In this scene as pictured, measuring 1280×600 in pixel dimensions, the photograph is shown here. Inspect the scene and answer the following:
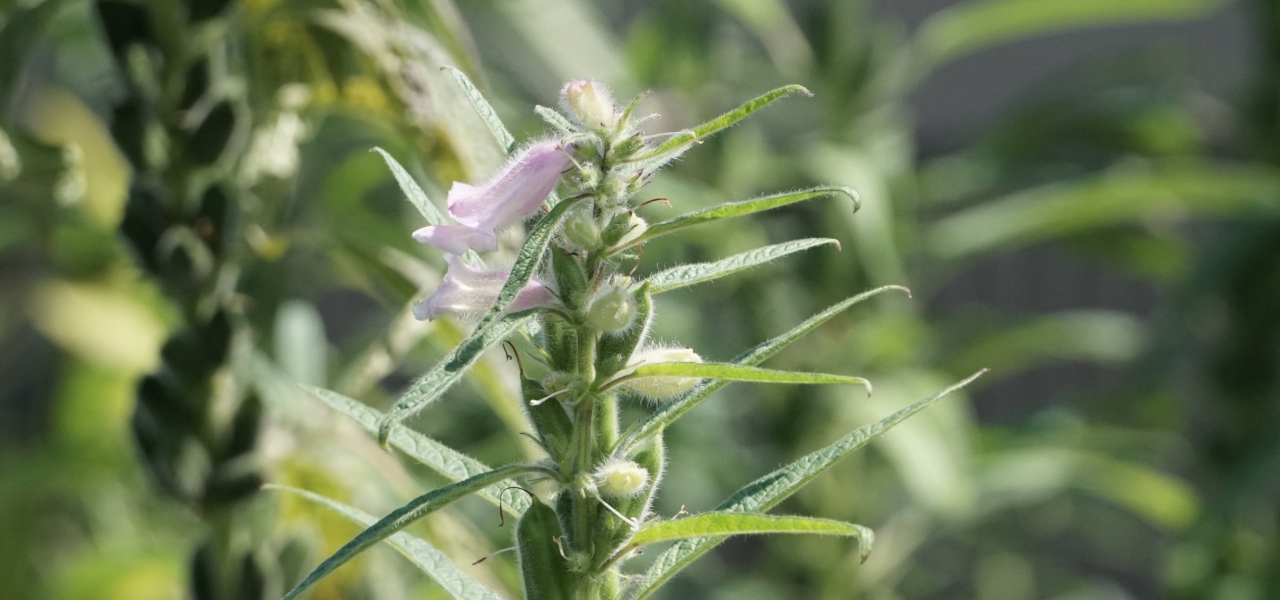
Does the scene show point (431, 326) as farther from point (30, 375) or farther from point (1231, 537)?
point (30, 375)

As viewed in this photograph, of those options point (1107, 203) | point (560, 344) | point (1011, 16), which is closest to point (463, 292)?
point (560, 344)

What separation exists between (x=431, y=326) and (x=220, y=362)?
0.14 m

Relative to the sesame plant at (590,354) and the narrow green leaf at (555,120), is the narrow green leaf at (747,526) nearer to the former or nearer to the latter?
the sesame plant at (590,354)

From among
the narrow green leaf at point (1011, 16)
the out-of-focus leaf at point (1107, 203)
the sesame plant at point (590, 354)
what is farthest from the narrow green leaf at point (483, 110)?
the narrow green leaf at point (1011, 16)

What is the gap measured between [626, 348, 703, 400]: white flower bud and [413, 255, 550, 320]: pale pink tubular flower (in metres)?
0.05

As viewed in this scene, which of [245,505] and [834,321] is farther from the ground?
[834,321]

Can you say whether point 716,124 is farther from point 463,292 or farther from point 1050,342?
point 1050,342

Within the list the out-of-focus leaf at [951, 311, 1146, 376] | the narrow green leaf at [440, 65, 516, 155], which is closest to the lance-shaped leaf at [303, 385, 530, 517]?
the narrow green leaf at [440, 65, 516, 155]

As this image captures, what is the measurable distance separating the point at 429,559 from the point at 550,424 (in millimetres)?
68

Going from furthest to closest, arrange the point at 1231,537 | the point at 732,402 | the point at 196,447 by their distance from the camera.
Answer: the point at 732,402
the point at 1231,537
the point at 196,447

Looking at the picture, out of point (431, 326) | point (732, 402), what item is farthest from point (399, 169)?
point (732, 402)

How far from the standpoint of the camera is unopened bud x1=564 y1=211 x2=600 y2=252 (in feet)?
1.37

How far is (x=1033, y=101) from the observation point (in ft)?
6.81

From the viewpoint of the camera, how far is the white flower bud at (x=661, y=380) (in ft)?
1.46
